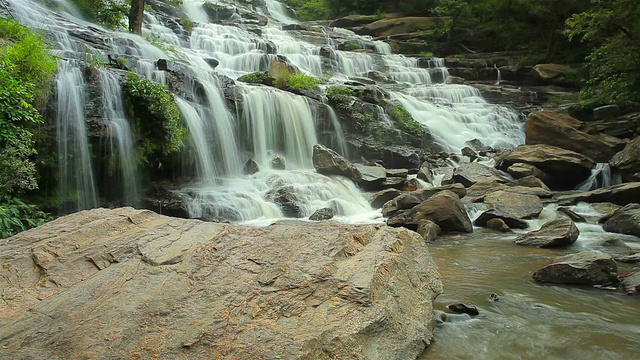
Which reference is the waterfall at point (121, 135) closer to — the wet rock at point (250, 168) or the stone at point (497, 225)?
the wet rock at point (250, 168)

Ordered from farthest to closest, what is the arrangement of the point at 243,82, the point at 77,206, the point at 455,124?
the point at 455,124, the point at 243,82, the point at 77,206

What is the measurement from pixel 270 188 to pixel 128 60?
5688mm

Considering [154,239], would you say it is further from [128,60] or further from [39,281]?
[128,60]

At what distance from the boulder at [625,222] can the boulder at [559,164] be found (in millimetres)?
5047

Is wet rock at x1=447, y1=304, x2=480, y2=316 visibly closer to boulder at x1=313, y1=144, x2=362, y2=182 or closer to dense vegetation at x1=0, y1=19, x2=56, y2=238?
dense vegetation at x1=0, y1=19, x2=56, y2=238

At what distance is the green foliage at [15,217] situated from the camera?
5898 mm

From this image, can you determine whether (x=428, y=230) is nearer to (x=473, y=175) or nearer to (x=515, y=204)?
(x=515, y=204)

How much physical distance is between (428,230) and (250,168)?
662 cm

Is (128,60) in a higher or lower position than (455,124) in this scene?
higher

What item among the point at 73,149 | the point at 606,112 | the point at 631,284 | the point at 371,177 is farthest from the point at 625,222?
the point at 73,149

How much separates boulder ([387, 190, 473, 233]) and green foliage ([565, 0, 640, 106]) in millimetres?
12168

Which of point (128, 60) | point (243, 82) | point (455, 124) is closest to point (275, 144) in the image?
point (243, 82)

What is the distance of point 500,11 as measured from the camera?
101 ft

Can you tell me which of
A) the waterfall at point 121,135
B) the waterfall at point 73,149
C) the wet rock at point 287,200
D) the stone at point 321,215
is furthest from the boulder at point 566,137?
the waterfall at point 73,149
